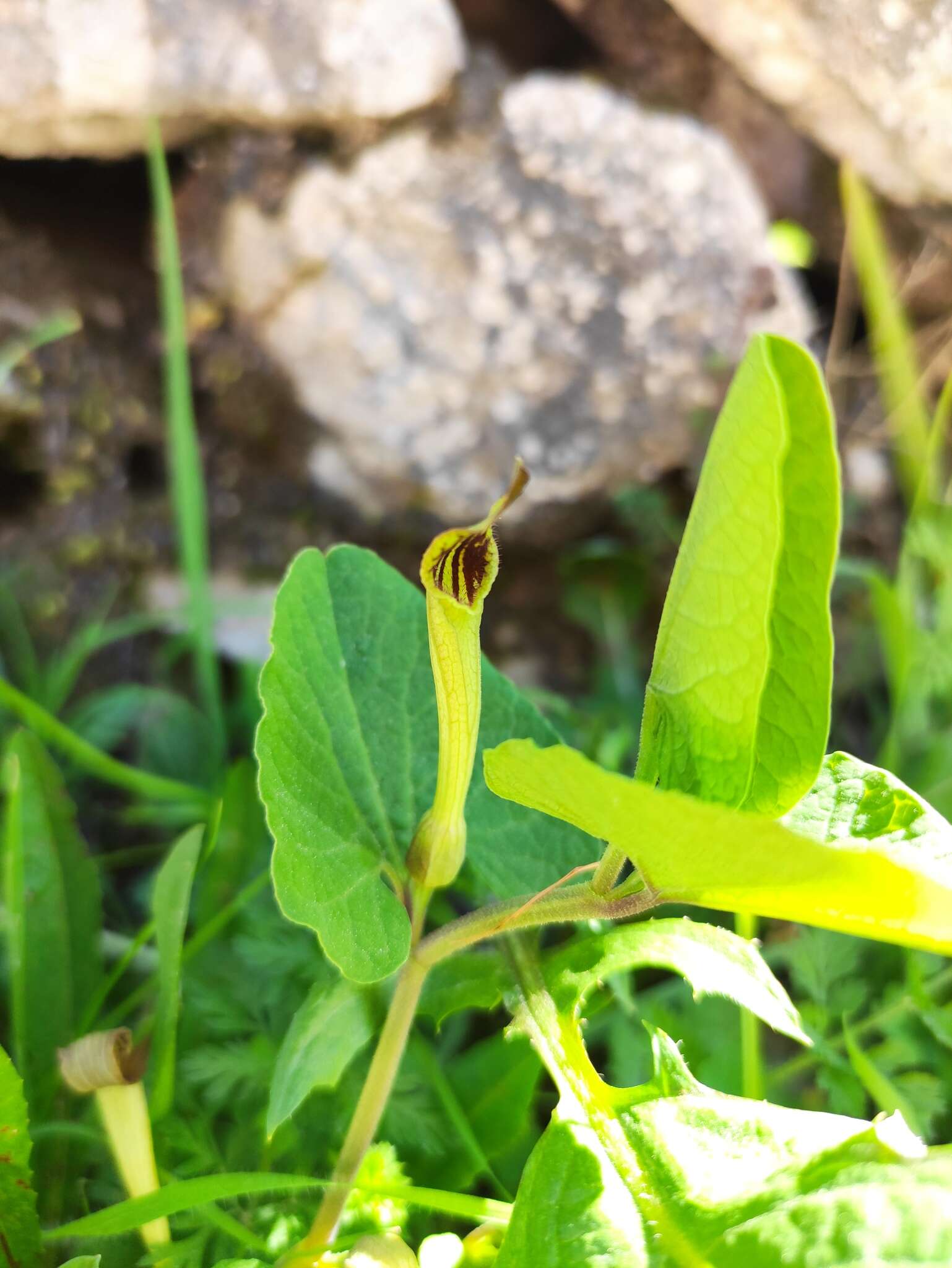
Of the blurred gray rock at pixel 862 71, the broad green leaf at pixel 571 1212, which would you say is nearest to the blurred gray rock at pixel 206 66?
the blurred gray rock at pixel 862 71

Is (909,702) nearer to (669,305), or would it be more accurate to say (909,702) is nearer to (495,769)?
(669,305)

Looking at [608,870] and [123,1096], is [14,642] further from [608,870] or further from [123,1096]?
[608,870]

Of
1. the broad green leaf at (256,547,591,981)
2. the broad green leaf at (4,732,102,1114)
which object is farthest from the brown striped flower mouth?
the broad green leaf at (4,732,102,1114)

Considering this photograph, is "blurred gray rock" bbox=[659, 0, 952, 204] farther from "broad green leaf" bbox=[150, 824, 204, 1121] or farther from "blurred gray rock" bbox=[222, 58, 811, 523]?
"broad green leaf" bbox=[150, 824, 204, 1121]

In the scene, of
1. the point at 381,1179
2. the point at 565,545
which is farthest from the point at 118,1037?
the point at 565,545

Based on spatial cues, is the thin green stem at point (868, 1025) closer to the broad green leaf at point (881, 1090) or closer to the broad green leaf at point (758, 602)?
the broad green leaf at point (881, 1090)

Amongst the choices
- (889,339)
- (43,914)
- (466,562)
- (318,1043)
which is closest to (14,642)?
(43,914)

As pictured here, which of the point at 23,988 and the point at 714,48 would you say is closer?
the point at 23,988
